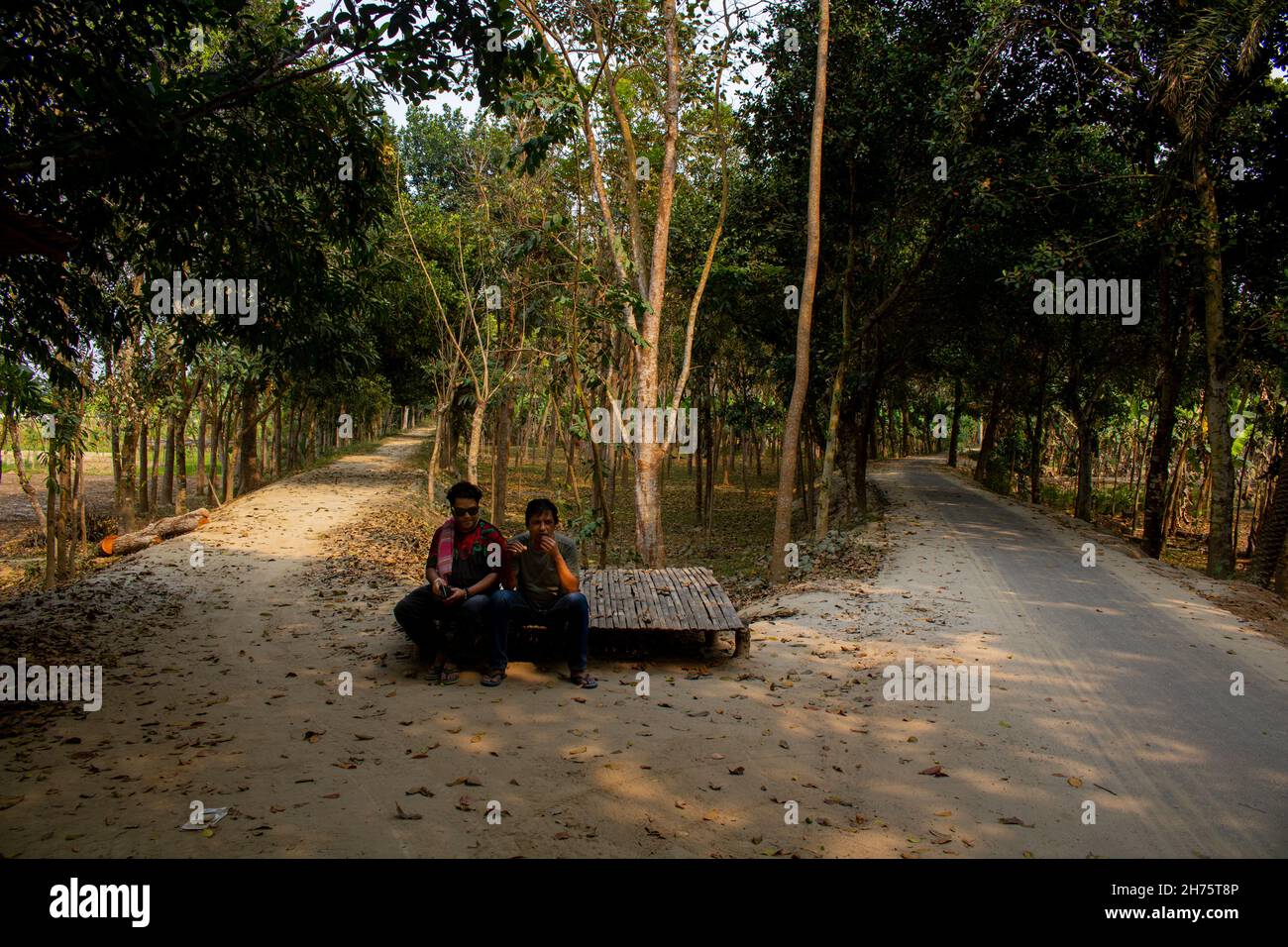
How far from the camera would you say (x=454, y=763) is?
15.9 ft

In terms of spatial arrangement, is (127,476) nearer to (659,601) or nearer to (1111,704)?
(659,601)

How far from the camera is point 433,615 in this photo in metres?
6.68

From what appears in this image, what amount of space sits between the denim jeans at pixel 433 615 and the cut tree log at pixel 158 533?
11.0 m

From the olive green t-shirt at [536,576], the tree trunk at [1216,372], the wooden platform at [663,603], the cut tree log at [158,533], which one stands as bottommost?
the cut tree log at [158,533]

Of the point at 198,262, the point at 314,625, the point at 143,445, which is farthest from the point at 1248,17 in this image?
the point at 143,445

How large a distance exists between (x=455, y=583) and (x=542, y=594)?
757 mm

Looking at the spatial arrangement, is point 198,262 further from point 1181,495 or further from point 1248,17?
point 1181,495

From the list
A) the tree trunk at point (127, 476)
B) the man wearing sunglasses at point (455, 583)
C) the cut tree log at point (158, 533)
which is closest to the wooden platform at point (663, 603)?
the man wearing sunglasses at point (455, 583)

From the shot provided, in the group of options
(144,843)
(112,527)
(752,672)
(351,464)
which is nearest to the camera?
(144,843)

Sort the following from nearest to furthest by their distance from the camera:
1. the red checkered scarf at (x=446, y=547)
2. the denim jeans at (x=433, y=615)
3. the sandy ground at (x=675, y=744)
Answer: the sandy ground at (x=675, y=744)
the denim jeans at (x=433, y=615)
the red checkered scarf at (x=446, y=547)

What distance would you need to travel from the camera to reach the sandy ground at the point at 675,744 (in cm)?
405

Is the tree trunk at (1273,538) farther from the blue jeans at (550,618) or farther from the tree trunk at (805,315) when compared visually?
the blue jeans at (550,618)

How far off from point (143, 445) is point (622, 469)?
1827 centimetres

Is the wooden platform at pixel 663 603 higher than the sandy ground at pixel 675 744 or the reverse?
higher
